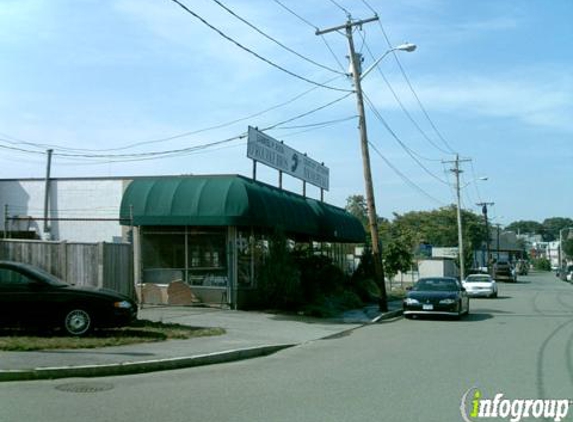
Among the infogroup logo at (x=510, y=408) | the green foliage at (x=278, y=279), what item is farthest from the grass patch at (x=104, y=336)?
the infogroup logo at (x=510, y=408)

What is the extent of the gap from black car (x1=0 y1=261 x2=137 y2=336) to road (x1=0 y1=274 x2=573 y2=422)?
340cm

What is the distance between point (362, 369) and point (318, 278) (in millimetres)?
13641

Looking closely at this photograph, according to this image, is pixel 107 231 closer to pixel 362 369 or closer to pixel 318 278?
pixel 318 278

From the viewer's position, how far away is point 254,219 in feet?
68.3

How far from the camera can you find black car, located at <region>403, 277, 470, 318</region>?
802 inches

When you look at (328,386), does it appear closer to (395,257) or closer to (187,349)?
(187,349)

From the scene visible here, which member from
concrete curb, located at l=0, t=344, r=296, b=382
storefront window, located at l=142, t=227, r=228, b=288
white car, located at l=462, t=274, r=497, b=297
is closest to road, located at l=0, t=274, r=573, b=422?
concrete curb, located at l=0, t=344, r=296, b=382

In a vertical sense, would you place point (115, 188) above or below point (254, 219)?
above

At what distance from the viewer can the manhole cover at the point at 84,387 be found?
8.86 meters

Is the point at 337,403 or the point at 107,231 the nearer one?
the point at 337,403

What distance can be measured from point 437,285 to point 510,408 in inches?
569

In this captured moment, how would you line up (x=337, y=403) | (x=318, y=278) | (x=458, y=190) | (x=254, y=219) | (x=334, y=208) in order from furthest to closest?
(x=458, y=190), (x=334, y=208), (x=318, y=278), (x=254, y=219), (x=337, y=403)

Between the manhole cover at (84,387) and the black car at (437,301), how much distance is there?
13146 millimetres

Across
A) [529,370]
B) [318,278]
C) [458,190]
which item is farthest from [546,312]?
[458,190]
